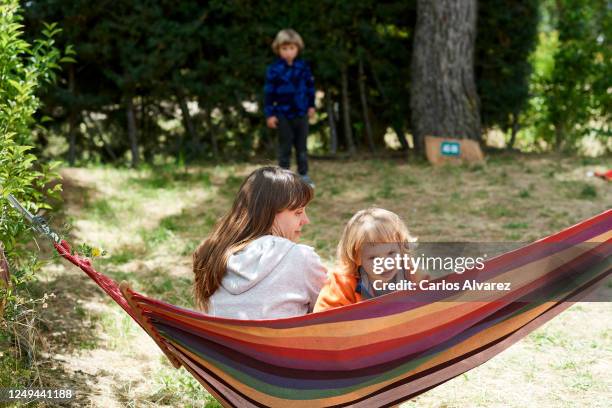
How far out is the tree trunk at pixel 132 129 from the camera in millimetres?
7926

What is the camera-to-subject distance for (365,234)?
8.39 ft

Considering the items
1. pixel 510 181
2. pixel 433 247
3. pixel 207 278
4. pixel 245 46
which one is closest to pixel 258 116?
pixel 245 46

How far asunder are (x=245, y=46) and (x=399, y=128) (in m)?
1.97

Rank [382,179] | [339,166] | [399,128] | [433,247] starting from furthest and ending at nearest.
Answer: [399,128] → [339,166] → [382,179] → [433,247]

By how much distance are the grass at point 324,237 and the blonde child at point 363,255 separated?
30.0 inches

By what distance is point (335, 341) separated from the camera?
2389mm

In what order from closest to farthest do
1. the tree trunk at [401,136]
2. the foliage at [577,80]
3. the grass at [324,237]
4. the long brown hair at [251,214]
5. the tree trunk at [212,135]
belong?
1. the long brown hair at [251,214]
2. the grass at [324,237]
3. the tree trunk at [212,135]
4. the foliage at [577,80]
5. the tree trunk at [401,136]

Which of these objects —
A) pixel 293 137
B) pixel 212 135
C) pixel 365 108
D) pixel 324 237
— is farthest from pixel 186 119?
pixel 324 237

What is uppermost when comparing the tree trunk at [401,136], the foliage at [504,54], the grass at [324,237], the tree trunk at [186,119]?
the foliage at [504,54]

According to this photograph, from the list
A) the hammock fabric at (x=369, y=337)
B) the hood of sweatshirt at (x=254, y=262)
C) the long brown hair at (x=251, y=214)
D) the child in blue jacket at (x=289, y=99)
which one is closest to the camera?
the hammock fabric at (x=369, y=337)

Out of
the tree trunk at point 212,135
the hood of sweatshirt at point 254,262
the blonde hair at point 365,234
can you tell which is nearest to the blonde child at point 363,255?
the blonde hair at point 365,234

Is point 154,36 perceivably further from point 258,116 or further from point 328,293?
point 328,293

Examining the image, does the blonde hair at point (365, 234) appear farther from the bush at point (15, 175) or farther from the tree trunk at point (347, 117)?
the tree trunk at point (347, 117)

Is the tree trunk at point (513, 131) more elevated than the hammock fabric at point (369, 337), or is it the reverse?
the tree trunk at point (513, 131)
